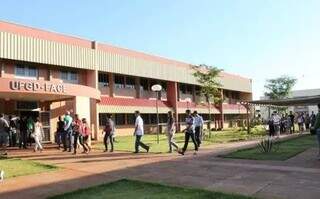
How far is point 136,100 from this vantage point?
38.8 m

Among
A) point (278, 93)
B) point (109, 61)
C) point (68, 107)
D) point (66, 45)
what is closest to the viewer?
point (68, 107)

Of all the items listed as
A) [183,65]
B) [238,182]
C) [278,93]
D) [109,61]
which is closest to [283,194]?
[238,182]

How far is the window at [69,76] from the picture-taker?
1201 inches

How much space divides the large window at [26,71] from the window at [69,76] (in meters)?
2.27

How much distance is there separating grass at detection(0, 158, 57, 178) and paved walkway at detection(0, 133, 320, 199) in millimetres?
490

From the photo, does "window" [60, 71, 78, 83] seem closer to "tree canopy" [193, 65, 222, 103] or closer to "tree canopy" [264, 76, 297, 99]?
"tree canopy" [193, 65, 222, 103]

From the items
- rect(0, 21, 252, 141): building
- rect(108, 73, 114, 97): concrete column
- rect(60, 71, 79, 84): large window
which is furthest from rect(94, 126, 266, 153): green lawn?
rect(108, 73, 114, 97): concrete column

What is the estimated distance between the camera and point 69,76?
31.1 metres

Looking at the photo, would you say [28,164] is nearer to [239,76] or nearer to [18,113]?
[18,113]

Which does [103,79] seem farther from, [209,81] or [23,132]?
[23,132]

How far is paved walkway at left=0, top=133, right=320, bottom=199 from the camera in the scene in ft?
31.9

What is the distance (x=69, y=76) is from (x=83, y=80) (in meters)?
1.44

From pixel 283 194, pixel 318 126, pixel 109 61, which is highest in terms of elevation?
pixel 109 61

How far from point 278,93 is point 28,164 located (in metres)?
59.4
